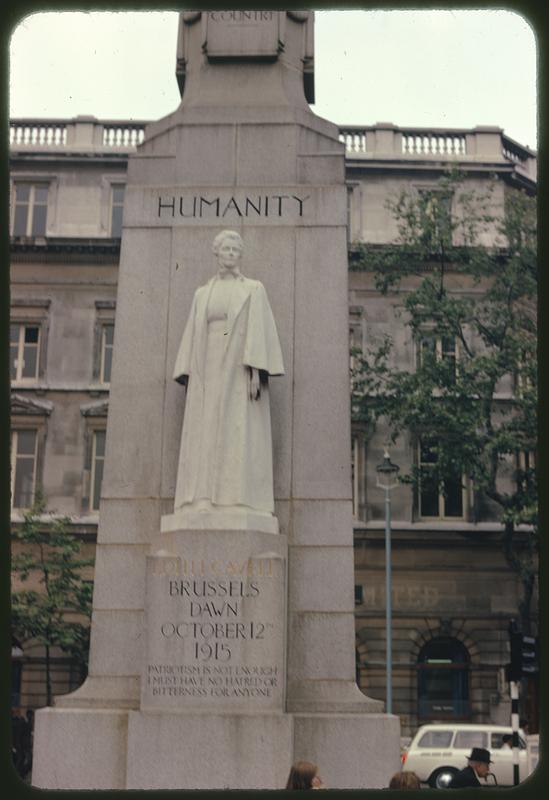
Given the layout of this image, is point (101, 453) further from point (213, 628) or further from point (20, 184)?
point (213, 628)

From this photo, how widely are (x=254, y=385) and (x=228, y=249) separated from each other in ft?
5.70

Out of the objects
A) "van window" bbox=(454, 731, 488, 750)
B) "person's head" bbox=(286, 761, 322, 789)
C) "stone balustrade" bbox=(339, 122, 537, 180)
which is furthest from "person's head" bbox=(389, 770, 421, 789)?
"stone balustrade" bbox=(339, 122, 537, 180)

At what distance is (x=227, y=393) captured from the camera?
15297mm

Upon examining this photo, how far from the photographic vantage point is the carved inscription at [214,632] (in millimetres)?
14312

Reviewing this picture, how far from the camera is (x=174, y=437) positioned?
16.2 metres

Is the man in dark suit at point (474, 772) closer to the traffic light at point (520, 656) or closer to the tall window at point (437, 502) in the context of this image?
the traffic light at point (520, 656)

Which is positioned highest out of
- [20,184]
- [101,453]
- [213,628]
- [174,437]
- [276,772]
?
[20,184]

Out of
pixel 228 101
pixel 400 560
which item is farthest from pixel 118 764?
pixel 400 560

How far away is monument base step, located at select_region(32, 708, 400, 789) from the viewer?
1402 cm

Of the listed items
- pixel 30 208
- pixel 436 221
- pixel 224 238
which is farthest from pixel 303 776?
pixel 30 208

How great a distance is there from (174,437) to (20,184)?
34.0 metres

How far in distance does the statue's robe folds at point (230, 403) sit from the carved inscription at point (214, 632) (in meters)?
0.86

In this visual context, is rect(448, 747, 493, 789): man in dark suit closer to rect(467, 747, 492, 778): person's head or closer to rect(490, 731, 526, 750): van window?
rect(467, 747, 492, 778): person's head

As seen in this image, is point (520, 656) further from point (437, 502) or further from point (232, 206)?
point (437, 502)
